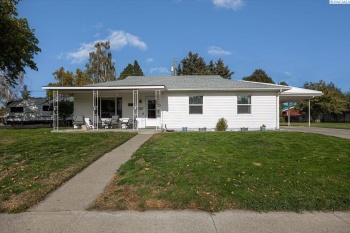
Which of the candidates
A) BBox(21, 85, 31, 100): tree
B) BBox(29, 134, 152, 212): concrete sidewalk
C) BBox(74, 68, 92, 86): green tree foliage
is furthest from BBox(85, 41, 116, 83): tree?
BBox(29, 134, 152, 212): concrete sidewalk

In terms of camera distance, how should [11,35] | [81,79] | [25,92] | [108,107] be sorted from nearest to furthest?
[11,35], [108,107], [81,79], [25,92]

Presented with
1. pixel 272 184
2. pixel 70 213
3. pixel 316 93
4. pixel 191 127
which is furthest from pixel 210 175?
pixel 316 93

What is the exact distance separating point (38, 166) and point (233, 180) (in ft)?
17.0

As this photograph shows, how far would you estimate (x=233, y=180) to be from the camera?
5.41 m

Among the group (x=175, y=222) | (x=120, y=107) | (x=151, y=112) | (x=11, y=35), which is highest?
(x=11, y=35)

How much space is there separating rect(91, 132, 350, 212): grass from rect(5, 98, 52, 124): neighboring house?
75.7ft

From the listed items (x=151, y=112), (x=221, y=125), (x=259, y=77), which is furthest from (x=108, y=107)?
(x=259, y=77)

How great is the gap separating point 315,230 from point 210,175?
2.44 m

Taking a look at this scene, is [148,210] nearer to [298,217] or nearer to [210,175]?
[210,175]

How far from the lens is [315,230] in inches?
143

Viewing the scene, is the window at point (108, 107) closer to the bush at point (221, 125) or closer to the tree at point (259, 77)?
the bush at point (221, 125)

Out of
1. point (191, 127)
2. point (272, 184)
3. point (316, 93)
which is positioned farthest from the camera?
point (316, 93)

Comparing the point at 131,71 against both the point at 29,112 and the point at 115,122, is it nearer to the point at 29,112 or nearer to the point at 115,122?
the point at 29,112

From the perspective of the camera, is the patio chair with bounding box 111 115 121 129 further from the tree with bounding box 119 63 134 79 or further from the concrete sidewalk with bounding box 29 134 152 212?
the tree with bounding box 119 63 134 79
